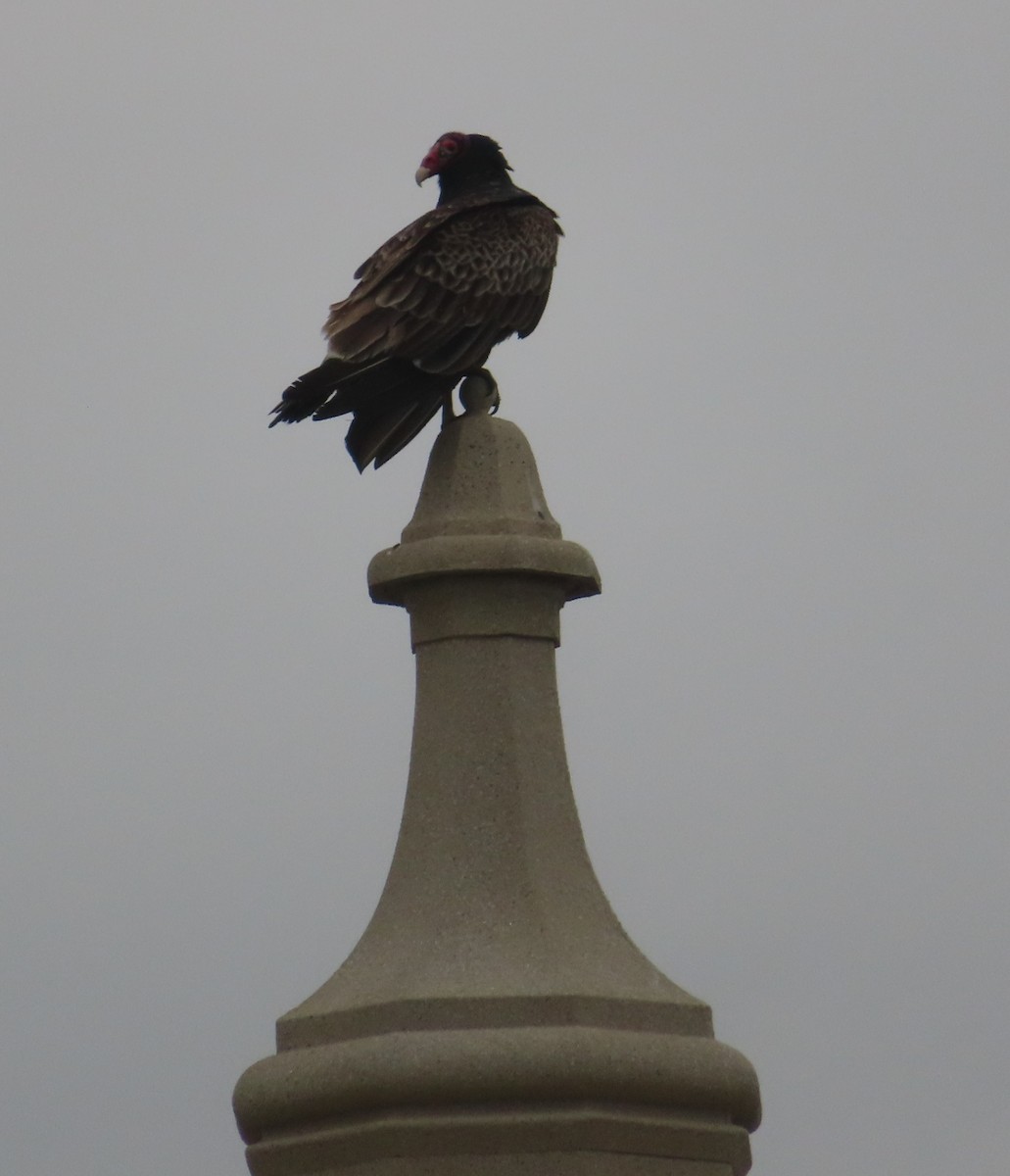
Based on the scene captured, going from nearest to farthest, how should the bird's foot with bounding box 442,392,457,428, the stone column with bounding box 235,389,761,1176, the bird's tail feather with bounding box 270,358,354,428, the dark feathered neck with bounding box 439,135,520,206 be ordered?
the stone column with bounding box 235,389,761,1176, the bird's tail feather with bounding box 270,358,354,428, the bird's foot with bounding box 442,392,457,428, the dark feathered neck with bounding box 439,135,520,206

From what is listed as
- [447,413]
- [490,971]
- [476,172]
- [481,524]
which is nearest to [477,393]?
[447,413]

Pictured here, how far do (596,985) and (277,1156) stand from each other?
1.48m

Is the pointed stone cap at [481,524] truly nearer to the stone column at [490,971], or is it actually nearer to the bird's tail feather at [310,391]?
the stone column at [490,971]

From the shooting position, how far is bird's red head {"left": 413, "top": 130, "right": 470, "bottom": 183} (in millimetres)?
12094

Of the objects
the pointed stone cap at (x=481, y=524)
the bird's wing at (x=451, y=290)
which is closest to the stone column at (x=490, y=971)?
the pointed stone cap at (x=481, y=524)

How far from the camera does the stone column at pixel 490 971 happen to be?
941 cm

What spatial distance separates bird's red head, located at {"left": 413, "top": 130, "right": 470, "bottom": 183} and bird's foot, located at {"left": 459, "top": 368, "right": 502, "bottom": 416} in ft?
4.71

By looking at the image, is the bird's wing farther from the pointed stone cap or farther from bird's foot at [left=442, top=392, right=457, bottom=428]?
the pointed stone cap

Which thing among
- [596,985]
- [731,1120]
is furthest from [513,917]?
[731,1120]

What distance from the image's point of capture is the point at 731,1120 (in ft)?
33.0

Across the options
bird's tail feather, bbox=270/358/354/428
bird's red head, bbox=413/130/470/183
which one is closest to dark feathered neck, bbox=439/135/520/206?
bird's red head, bbox=413/130/470/183

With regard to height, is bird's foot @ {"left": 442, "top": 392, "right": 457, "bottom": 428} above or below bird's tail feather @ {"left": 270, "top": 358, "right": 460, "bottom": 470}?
above

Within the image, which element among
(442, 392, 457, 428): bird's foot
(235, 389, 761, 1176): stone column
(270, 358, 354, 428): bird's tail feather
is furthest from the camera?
(442, 392, 457, 428): bird's foot

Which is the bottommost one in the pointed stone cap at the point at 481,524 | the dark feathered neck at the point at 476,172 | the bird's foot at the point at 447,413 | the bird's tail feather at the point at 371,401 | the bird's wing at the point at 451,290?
the pointed stone cap at the point at 481,524
